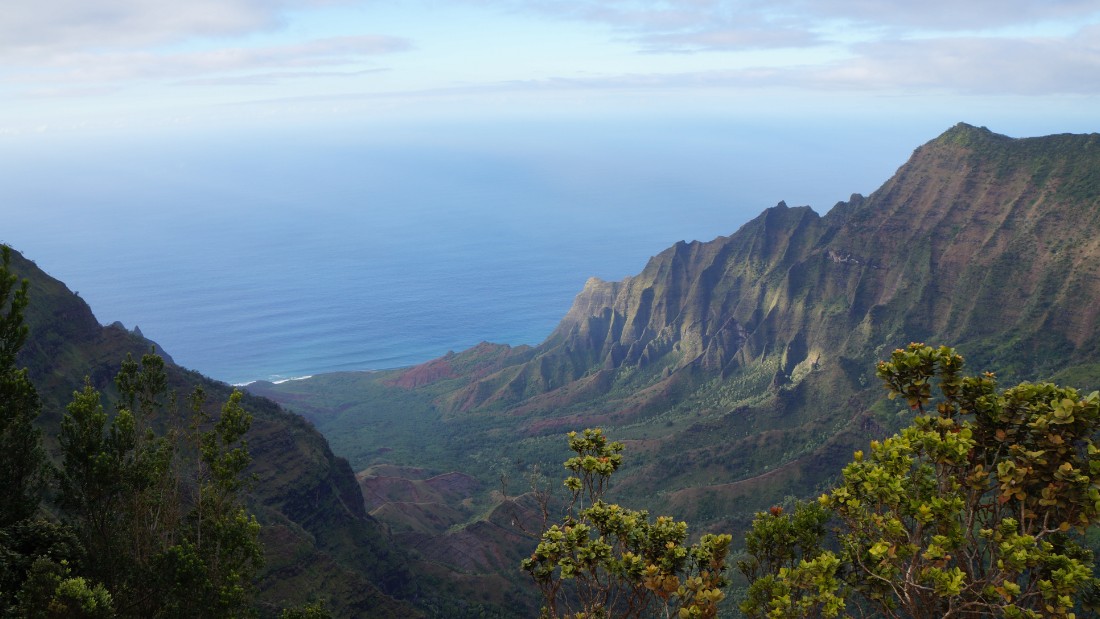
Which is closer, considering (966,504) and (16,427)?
(966,504)

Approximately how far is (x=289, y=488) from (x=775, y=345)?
9277 centimetres

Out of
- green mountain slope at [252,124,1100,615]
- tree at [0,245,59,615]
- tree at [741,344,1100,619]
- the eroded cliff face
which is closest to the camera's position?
tree at [741,344,1100,619]

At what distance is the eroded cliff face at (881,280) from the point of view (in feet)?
310

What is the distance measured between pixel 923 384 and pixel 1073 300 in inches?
3657

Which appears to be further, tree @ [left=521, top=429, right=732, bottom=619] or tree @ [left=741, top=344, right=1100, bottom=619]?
tree @ [left=521, top=429, right=732, bottom=619]

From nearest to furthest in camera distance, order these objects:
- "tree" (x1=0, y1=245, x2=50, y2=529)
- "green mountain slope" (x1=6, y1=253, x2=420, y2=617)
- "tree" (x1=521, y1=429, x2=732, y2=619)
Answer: "tree" (x1=521, y1=429, x2=732, y2=619) → "tree" (x1=0, y1=245, x2=50, y2=529) → "green mountain slope" (x1=6, y1=253, x2=420, y2=617)

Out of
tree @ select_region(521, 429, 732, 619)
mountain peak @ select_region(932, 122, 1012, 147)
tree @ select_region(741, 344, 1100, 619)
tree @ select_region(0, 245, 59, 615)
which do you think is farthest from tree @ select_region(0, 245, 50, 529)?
mountain peak @ select_region(932, 122, 1012, 147)

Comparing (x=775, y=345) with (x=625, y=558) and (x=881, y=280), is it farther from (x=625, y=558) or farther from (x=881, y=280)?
(x=625, y=558)

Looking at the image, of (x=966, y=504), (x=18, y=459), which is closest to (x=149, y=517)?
(x=18, y=459)

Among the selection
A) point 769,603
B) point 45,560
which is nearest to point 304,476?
point 45,560

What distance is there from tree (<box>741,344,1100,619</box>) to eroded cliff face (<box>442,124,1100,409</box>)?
88.1 meters

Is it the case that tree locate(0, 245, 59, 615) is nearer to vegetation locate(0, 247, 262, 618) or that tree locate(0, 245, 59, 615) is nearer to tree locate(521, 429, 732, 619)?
vegetation locate(0, 247, 262, 618)

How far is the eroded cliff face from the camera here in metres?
94.6

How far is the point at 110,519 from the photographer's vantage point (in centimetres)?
2341
